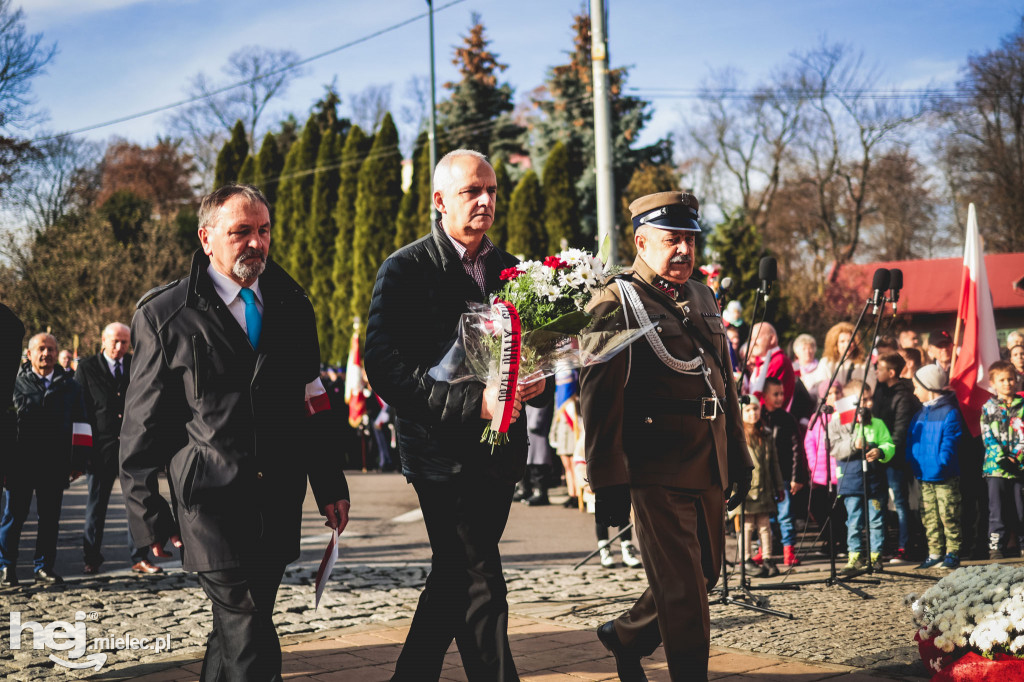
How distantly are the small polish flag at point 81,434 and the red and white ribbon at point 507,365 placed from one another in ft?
21.4

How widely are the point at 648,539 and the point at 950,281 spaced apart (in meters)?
35.0

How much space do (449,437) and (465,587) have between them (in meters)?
0.58

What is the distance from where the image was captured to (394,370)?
385 cm

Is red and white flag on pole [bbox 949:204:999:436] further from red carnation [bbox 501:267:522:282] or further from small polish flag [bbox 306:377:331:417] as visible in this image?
small polish flag [bbox 306:377:331:417]

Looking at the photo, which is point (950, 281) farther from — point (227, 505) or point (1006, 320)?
point (227, 505)

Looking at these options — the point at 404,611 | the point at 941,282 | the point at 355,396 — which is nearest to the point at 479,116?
the point at 941,282

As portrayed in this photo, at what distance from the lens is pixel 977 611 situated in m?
4.48

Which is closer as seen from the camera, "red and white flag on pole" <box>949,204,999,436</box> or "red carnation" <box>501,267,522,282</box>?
"red carnation" <box>501,267,522,282</box>

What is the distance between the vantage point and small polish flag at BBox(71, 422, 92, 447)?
353 inches

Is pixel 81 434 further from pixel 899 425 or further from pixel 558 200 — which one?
pixel 558 200

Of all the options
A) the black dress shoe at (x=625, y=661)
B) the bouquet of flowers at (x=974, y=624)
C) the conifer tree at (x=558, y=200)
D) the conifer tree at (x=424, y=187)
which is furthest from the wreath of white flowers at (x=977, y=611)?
the conifer tree at (x=424, y=187)

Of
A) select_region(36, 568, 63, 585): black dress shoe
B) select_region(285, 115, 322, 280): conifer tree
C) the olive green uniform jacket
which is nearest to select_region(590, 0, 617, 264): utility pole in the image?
select_region(36, 568, 63, 585): black dress shoe

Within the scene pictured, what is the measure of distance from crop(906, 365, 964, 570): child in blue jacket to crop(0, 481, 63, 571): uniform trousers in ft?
23.8

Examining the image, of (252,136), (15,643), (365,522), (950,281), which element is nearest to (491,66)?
(252,136)
